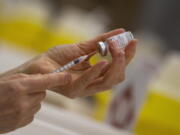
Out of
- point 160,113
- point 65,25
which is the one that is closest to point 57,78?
point 160,113

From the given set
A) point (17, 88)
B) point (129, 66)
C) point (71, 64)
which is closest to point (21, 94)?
point (17, 88)

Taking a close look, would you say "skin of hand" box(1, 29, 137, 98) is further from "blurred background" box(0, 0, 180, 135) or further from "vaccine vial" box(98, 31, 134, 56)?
"blurred background" box(0, 0, 180, 135)

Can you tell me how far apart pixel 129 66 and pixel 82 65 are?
0.71 metres

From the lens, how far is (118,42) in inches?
39.4

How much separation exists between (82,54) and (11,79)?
229 mm

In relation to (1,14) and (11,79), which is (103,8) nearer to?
(1,14)

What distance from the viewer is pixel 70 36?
2414 millimetres

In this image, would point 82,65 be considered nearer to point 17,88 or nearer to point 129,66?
point 17,88

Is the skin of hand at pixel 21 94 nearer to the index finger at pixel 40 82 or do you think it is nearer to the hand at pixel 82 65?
the index finger at pixel 40 82

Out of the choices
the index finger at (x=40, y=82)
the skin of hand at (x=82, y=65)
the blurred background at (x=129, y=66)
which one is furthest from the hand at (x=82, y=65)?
the blurred background at (x=129, y=66)

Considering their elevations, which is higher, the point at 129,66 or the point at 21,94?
the point at 21,94

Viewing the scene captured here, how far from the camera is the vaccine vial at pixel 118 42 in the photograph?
99 centimetres

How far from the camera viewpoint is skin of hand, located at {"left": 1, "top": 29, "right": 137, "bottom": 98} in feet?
3.27

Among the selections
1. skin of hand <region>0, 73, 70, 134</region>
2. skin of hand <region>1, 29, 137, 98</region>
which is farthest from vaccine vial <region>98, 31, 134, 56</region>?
skin of hand <region>0, 73, 70, 134</region>
